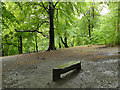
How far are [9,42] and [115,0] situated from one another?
58.0 ft

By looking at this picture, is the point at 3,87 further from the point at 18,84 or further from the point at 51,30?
the point at 51,30

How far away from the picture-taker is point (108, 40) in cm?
1086

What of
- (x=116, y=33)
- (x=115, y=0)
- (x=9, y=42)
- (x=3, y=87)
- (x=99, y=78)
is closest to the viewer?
(x=3, y=87)

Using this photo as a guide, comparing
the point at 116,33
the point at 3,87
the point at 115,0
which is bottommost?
the point at 3,87

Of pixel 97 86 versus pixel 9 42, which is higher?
pixel 9 42

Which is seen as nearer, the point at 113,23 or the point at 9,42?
the point at 113,23

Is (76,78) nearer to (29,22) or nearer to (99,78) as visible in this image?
(99,78)

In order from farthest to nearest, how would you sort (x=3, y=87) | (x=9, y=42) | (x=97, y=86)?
(x=9, y=42) < (x=3, y=87) < (x=97, y=86)

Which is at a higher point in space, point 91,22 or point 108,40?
point 91,22

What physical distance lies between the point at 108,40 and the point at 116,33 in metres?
1.09

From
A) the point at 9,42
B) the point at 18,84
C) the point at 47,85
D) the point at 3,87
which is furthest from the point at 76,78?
the point at 9,42

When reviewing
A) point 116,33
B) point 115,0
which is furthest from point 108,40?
point 115,0

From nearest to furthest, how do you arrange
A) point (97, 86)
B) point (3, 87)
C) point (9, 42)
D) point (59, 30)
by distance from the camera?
point (97, 86)
point (3, 87)
point (59, 30)
point (9, 42)

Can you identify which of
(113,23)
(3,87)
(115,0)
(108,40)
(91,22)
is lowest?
(3,87)
